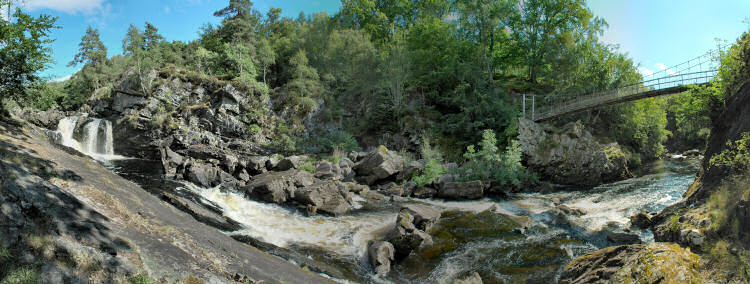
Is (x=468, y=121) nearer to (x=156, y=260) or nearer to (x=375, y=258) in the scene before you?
(x=375, y=258)

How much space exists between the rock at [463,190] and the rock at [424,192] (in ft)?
1.73

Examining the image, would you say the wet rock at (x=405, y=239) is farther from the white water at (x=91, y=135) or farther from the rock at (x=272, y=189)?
the white water at (x=91, y=135)

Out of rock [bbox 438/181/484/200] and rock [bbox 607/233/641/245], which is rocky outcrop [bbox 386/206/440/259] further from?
rock [bbox 438/181/484/200]

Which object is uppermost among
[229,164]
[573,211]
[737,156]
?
[737,156]

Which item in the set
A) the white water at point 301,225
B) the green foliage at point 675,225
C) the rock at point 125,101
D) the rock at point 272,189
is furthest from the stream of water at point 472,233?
the rock at point 125,101

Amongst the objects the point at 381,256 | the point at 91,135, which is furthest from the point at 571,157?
the point at 91,135

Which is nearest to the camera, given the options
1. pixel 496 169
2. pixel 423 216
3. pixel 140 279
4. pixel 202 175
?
pixel 140 279

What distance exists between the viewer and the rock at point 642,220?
8984mm

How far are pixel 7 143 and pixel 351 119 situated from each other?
23.0 metres

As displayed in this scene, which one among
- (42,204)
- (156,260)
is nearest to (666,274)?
(156,260)

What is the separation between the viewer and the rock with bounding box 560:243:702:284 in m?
4.34

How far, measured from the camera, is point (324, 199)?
12.4 meters

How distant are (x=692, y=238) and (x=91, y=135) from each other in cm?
2851

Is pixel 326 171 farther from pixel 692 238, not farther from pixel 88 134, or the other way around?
pixel 88 134
